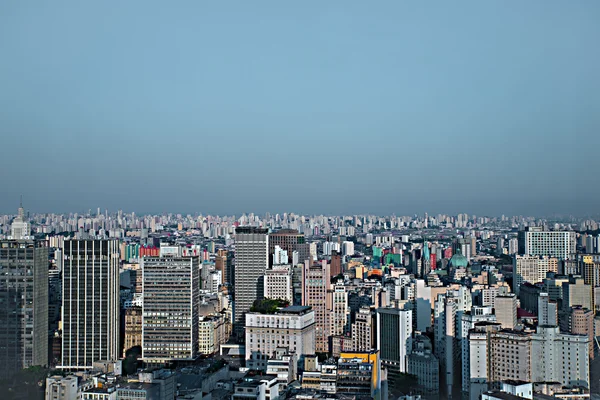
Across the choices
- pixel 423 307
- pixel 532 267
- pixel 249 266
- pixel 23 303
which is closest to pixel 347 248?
pixel 532 267

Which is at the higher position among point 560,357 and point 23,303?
point 23,303

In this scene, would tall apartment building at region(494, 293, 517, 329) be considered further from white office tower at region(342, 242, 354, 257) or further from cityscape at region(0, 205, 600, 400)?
white office tower at region(342, 242, 354, 257)

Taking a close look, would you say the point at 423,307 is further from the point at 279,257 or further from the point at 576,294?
the point at 279,257

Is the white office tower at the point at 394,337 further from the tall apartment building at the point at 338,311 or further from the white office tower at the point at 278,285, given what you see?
the white office tower at the point at 278,285

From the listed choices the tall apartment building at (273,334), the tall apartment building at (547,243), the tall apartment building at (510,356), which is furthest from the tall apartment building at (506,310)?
the tall apartment building at (547,243)

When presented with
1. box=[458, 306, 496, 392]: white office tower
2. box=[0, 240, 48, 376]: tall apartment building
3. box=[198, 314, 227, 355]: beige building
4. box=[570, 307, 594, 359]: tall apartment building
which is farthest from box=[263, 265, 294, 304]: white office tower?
box=[570, 307, 594, 359]: tall apartment building

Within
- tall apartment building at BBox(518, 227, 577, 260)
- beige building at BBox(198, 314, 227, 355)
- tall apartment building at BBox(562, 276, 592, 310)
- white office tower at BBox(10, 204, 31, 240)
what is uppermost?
white office tower at BBox(10, 204, 31, 240)
